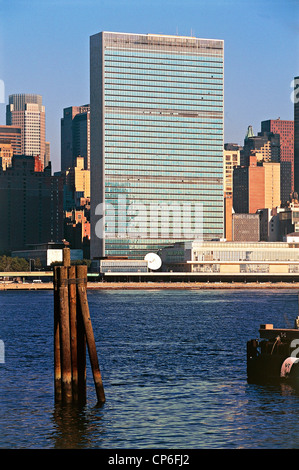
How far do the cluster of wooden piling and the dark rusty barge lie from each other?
1493cm

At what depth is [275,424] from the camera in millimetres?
45000

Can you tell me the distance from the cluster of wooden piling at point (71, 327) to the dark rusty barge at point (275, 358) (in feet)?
49.0

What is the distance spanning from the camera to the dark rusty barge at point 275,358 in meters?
56.7

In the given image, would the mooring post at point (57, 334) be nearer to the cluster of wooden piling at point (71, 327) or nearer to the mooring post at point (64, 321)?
the cluster of wooden piling at point (71, 327)

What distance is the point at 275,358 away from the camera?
190 ft

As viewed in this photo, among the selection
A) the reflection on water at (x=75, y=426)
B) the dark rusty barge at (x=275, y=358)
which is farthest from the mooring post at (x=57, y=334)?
the dark rusty barge at (x=275, y=358)

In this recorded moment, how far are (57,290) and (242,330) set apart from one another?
6034 cm

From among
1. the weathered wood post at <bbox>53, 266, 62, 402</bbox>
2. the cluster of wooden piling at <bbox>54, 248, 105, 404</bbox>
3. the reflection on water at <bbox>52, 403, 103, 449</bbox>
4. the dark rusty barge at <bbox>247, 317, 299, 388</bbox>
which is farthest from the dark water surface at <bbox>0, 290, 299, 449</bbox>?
the cluster of wooden piling at <bbox>54, 248, 105, 404</bbox>

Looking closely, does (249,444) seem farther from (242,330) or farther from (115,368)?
(242,330)

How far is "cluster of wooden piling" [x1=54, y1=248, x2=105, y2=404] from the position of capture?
4575cm

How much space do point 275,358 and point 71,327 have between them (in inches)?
663

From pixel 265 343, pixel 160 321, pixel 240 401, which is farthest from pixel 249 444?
pixel 160 321

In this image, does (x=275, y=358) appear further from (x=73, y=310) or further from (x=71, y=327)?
(x=73, y=310)

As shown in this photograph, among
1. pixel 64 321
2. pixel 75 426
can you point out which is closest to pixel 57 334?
pixel 64 321
